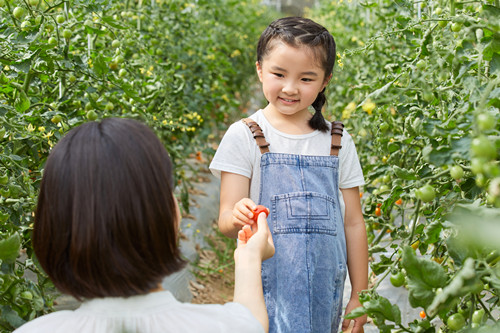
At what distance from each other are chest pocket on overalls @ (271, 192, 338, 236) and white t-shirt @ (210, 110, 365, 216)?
94mm

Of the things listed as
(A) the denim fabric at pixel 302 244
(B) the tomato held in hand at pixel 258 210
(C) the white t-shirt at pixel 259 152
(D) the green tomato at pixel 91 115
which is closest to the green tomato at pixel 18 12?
(D) the green tomato at pixel 91 115

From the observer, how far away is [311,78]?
1604 mm

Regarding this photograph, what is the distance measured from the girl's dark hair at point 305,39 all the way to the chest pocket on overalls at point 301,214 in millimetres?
228

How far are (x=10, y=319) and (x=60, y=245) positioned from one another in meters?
0.27

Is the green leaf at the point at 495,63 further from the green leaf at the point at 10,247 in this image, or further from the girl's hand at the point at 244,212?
the green leaf at the point at 10,247

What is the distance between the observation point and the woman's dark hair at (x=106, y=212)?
986mm

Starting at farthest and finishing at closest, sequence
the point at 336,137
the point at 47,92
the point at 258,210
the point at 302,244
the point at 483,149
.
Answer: the point at 47,92, the point at 336,137, the point at 302,244, the point at 258,210, the point at 483,149

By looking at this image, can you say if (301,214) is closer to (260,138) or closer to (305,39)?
(260,138)

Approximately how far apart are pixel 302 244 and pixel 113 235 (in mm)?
651

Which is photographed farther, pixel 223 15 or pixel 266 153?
pixel 223 15

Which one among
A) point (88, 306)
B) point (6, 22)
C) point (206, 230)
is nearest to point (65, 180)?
point (88, 306)

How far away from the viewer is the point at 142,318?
103 cm

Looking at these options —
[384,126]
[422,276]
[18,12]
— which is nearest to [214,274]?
[384,126]

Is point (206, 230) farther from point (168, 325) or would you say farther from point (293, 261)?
point (168, 325)
